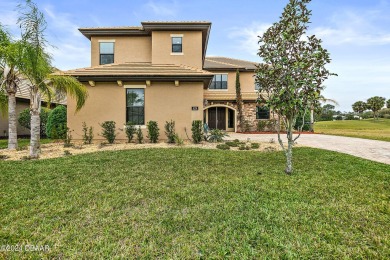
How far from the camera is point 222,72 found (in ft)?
76.7

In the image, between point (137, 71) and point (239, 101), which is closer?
point (137, 71)

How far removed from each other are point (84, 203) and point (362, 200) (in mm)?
5612

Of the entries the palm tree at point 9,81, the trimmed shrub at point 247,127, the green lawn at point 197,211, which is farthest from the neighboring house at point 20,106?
the trimmed shrub at point 247,127

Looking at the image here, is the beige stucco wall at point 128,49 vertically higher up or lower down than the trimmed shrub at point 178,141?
higher up

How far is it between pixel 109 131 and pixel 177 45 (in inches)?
302

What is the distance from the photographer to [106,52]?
15250 millimetres

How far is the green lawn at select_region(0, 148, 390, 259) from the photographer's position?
273 cm

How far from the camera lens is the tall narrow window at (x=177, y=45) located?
14.6 meters

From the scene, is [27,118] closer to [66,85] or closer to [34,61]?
[66,85]

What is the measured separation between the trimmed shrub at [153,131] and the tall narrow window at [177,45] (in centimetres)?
599

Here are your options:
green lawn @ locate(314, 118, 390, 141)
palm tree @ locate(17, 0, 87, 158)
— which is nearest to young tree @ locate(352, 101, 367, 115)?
green lawn @ locate(314, 118, 390, 141)

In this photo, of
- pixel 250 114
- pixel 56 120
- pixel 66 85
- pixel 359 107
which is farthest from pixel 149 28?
pixel 359 107

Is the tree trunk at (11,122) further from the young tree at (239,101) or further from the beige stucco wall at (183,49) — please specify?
the young tree at (239,101)

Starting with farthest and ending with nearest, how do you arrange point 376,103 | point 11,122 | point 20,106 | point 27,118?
point 376,103
point 20,106
point 27,118
point 11,122
